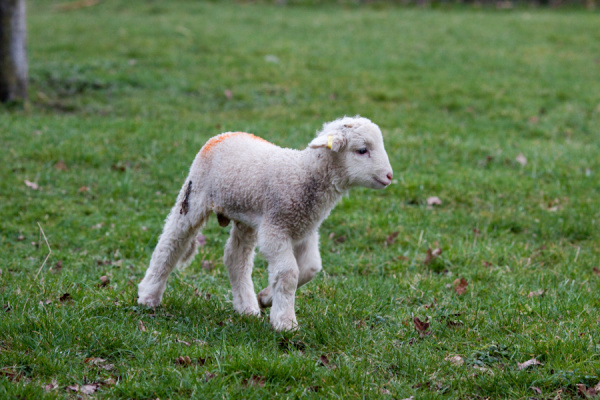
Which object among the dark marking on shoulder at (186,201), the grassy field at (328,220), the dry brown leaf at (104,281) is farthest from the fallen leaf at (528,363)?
the dry brown leaf at (104,281)

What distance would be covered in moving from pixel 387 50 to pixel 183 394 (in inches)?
570

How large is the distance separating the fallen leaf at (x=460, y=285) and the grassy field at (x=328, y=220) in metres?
0.04

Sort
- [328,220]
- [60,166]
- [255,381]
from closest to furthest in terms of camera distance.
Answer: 1. [255,381]
2. [328,220]
3. [60,166]

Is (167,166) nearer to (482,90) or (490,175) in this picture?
(490,175)

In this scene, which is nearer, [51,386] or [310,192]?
[51,386]

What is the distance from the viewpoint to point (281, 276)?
4531 mm

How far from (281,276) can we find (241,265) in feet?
2.42

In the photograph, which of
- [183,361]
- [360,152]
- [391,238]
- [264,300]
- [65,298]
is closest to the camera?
[183,361]

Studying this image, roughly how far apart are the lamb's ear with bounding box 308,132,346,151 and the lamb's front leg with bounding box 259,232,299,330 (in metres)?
0.72

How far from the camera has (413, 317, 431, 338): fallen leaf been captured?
4.81 meters

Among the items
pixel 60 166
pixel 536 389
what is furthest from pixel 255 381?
pixel 60 166

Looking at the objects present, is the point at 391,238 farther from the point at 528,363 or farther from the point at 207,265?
the point at 528,363

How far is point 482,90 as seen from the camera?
44.3ft

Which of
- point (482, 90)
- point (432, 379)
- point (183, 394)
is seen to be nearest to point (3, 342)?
point (183, 394)
